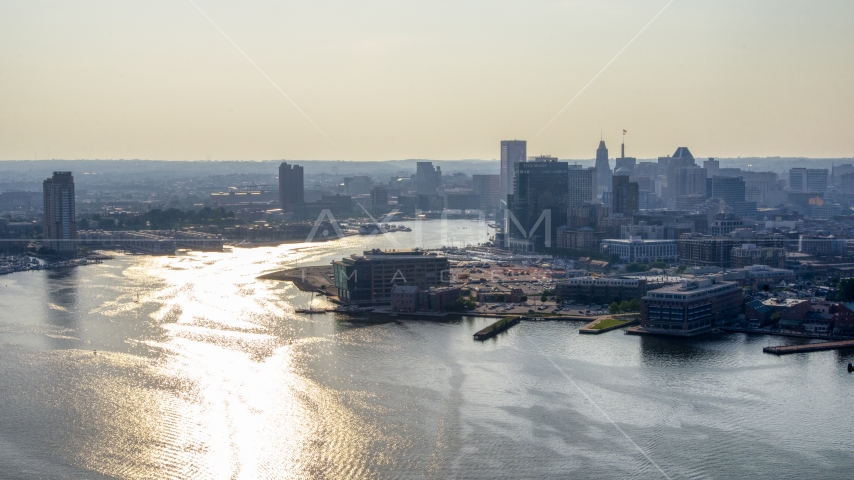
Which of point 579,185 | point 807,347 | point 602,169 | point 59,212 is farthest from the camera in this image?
point 602,169

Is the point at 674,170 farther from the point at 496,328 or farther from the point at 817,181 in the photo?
the point at 496,328

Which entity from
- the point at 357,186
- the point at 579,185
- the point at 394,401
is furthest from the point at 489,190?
the point at 394,401

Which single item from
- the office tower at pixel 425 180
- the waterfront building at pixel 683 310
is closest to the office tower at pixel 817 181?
the office tower at pixel 425 180

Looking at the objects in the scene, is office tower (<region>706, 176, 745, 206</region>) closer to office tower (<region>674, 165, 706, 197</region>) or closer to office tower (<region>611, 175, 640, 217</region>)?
office tower (<region>674, 165, 706, 197</region>)

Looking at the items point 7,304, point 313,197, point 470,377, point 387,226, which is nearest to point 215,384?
point 470,377

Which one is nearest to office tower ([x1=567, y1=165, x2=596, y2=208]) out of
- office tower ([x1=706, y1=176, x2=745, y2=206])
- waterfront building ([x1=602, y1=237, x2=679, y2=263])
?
office tower ([x1=706, y1=176, x2=745, y2=206])

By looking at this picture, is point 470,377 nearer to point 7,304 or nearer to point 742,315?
point 742,315
